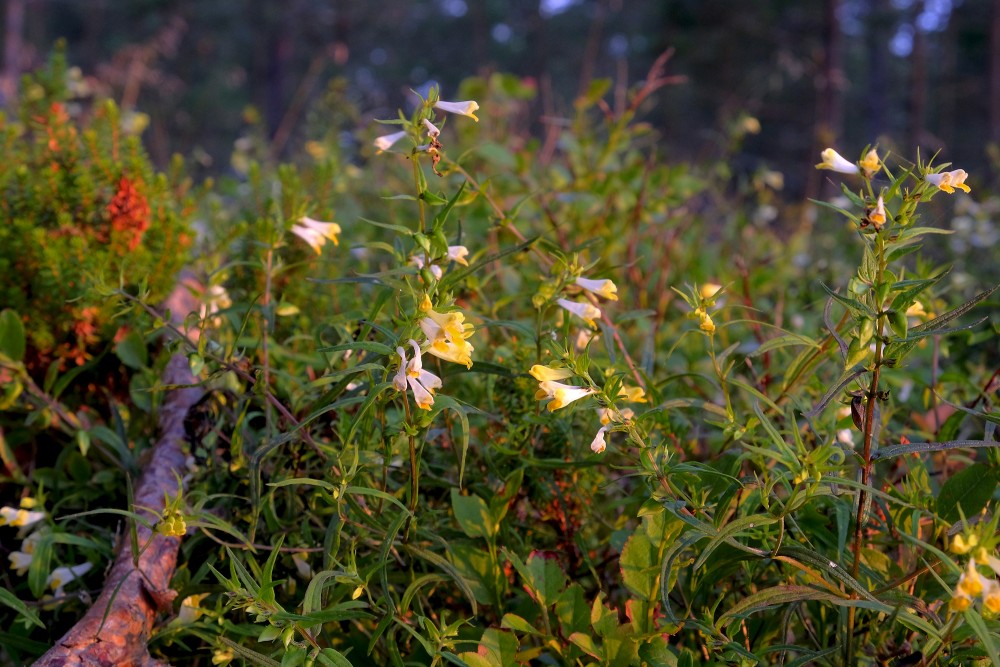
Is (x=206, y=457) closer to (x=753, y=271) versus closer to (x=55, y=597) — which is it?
(x=55, y=597)

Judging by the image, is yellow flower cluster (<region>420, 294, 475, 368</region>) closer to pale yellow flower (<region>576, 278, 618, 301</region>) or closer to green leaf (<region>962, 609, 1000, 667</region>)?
pale yellow flower (<region>576, 278, 618, 301</region>)

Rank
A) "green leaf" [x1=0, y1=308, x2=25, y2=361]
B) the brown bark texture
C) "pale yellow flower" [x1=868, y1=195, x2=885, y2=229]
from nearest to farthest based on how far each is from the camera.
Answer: "pale yellow flower" [x1=868, y1=195, x2=885, y2=229], the brown bark texture, "green leaf" [x1=0, y1=308, x2=25, y2=361]

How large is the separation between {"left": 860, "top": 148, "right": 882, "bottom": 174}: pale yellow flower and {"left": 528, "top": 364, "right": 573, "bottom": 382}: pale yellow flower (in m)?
0.44

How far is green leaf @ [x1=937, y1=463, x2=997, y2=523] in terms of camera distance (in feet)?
3.66

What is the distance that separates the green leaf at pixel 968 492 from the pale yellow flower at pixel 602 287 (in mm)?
547

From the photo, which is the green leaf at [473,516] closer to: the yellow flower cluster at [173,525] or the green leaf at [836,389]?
the yellow flower cluster at [173,525]

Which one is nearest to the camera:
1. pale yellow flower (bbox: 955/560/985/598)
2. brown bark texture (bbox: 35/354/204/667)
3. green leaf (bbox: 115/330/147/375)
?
pale yellow flower (bbox: 955/560/985/598)

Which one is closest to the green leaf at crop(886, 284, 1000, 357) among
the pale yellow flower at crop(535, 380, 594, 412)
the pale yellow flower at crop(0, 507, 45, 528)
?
the pale yellow flower at crop(535, 380, 594, 412)

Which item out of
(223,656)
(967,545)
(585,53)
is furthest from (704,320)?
(585,53)

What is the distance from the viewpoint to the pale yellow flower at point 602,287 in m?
1.22

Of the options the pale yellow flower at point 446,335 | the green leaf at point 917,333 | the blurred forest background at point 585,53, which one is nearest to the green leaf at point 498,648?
the pale yellow flower at point 446,335

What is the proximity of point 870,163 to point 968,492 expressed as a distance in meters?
0.51

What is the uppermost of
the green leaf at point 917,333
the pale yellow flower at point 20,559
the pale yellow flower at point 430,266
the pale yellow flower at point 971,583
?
the green leaf at point 917,333

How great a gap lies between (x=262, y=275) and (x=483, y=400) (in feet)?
2.15
